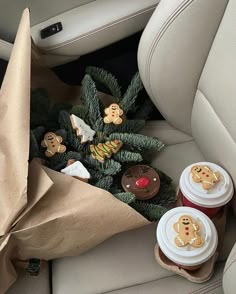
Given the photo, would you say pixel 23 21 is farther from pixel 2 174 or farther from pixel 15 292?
pixel 15 292

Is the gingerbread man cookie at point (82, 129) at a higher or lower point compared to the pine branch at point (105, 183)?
higher

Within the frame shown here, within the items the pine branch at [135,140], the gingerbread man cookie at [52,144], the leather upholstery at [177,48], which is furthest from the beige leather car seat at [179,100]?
the gingerbread man cookie at [52,144]

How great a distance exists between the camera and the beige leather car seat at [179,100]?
833 mm

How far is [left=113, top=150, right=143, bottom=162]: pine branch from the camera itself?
91 centimetres

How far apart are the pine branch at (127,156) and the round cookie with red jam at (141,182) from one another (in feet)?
0.13

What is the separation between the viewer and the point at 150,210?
893mm

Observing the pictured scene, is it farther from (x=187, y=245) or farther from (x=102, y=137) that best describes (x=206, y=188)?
(x=102, y=137)

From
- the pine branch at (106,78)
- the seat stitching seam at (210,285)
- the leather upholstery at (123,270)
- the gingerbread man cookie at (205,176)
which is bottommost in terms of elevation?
the seat stitching seam at (210,285)

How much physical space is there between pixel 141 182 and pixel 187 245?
0.17 meters

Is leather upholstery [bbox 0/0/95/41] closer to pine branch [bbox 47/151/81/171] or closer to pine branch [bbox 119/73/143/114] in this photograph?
pine branch [bbox 119/73/143/114]

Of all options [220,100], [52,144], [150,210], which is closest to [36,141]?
[52,144]

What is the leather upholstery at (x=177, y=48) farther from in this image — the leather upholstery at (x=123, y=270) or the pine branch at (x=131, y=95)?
the leather upholstery at (x=123, y=270)

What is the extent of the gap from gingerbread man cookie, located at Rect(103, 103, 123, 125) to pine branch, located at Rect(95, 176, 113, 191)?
118mm

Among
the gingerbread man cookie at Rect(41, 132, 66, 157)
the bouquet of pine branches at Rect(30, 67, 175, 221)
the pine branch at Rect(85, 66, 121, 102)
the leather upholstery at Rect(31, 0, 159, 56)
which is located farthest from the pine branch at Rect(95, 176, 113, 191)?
the leather upholstery at Rect(31, 0, 159, 56)
